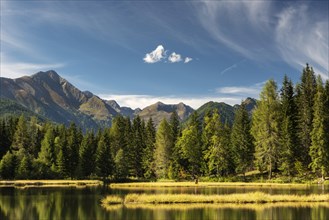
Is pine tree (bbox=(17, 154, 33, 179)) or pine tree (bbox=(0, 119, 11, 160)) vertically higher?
pine tree (bbox=(0, 119, 11, 160))

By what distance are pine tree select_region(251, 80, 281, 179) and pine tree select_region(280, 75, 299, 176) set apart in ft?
5.51

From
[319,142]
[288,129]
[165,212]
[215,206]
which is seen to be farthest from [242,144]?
[165,212]

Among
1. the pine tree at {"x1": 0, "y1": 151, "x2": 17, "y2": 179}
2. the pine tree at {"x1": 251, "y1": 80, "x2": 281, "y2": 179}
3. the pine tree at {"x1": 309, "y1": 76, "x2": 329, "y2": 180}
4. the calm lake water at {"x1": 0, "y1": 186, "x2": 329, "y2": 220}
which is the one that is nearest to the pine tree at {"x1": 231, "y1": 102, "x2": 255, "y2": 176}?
the pine tree at {"x1": 251, "y1": 80, "x2": 281, "y2": 179}

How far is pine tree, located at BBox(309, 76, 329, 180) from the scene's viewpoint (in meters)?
81.9

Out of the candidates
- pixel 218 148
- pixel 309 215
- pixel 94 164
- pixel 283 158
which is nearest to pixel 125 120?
pixel 94 164

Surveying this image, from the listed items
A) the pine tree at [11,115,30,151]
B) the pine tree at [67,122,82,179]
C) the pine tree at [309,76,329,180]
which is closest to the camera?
the pine tree at [309,76,329,180]

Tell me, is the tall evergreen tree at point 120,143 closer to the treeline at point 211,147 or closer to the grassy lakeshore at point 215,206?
the treeline at point 211,147

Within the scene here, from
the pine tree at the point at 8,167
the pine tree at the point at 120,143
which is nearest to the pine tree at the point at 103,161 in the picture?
the pine tree at the point at 120,143

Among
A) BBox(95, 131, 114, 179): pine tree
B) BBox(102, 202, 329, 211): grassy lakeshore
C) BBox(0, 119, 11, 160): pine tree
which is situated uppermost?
BBox(0, 119, 11, 160): pine tree

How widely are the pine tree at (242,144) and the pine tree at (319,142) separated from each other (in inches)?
675

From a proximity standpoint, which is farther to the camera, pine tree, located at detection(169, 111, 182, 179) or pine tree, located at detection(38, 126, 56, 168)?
pine tree, located at detection(38, 126, 56, 168)

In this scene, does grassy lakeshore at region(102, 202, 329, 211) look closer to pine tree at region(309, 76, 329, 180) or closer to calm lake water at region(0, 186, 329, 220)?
calm lake water at region(0, 186, 329, 220)

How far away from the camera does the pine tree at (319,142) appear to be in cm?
8194

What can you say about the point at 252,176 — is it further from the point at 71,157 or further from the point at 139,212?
the point at 139,212
